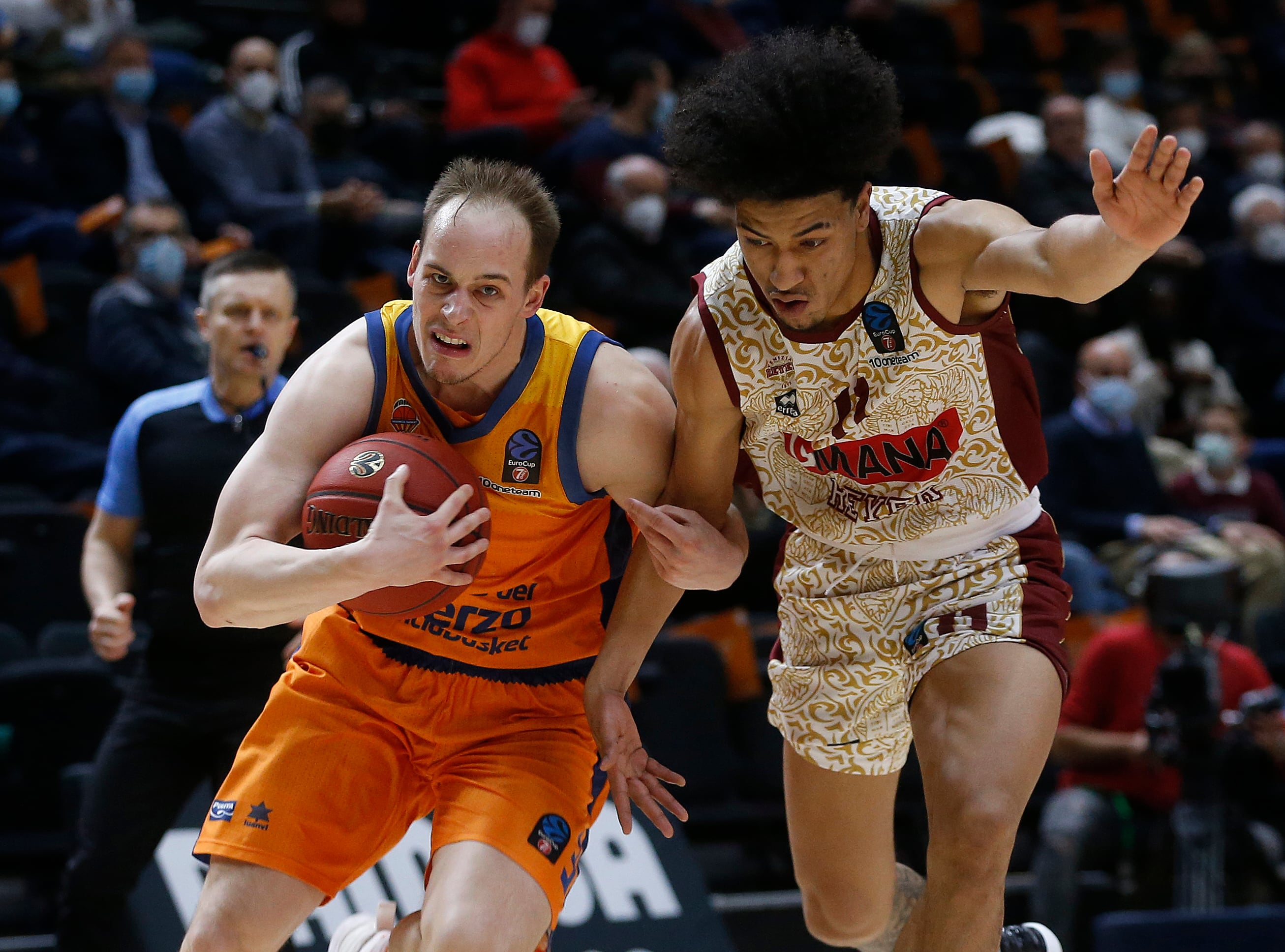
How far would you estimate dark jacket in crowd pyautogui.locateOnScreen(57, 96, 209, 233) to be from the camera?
767cm

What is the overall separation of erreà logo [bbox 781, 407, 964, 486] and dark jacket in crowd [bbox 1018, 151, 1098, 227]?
694 centimetres

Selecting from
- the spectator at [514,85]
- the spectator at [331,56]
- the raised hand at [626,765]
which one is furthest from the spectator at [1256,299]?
the raised hand at [626,765]

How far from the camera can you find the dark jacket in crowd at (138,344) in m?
6.49

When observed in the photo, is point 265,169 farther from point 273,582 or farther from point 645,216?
point 273,582

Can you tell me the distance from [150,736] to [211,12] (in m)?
6.73

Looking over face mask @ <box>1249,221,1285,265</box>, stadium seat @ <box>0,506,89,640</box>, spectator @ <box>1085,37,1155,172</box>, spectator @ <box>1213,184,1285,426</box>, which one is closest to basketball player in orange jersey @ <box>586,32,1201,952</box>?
stadium seat @ <box>0,506,89,640</box>

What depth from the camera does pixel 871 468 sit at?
11.1 ft

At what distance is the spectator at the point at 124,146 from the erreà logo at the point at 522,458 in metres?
4.97

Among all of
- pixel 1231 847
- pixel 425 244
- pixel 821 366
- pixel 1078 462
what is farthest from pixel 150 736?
pixel 1078 462

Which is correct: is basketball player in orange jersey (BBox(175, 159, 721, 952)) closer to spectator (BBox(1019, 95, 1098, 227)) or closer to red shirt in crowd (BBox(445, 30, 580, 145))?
red shirt in crowd (BBox(445, 30, 580, 145))

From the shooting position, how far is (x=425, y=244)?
3209 millimetres

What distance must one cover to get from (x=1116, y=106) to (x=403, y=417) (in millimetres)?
9595

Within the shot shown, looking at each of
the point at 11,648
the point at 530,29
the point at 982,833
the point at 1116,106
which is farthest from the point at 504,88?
the point at 982,833

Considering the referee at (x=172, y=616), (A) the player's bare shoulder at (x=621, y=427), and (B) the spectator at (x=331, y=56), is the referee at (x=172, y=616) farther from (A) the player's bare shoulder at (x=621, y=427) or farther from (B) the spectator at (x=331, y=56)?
(B) the spectator at (x=331, y=56)
